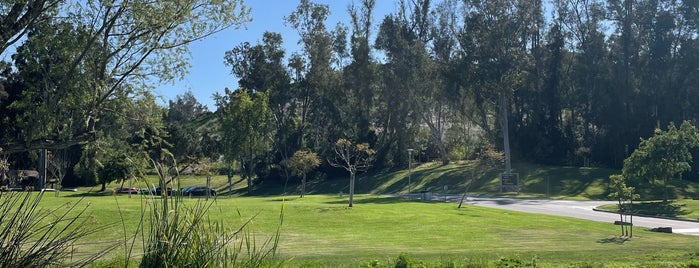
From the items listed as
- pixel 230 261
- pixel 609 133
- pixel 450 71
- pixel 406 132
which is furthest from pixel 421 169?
pixel 230 261

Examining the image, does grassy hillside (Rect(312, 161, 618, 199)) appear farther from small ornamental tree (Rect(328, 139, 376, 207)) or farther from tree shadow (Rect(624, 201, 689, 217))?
tree shadow (Rect(624, 201, 689, 217))

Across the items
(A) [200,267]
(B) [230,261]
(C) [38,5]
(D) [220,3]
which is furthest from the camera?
(D) [220,3]

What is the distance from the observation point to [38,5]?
10766mm

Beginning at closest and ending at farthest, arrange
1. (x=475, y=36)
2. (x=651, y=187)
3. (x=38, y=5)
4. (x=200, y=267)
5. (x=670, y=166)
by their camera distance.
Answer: (x=200, y=267) → (x=38, y=5) → (x=670, y=166) → (x=651, y=187) → (x=475, y=36)

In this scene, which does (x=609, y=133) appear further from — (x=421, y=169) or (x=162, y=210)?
(x=162, y=210)

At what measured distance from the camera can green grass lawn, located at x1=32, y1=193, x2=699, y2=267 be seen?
15.3 m

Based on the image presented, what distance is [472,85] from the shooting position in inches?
2721

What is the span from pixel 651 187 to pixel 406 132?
3382 cm

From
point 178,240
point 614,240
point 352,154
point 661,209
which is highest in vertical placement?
point 352,154

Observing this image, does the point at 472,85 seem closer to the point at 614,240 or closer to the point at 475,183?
the point at 475,183

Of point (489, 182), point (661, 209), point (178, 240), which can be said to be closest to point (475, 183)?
point (489, 182)

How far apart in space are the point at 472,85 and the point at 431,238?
49015 millimetres

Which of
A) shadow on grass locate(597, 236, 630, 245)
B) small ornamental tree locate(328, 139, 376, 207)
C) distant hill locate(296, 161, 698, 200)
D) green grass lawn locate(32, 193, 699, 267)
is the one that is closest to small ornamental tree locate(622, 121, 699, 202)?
distant hill locate(296, 161, 698, 200)

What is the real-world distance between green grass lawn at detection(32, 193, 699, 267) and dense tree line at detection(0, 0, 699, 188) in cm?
3343
